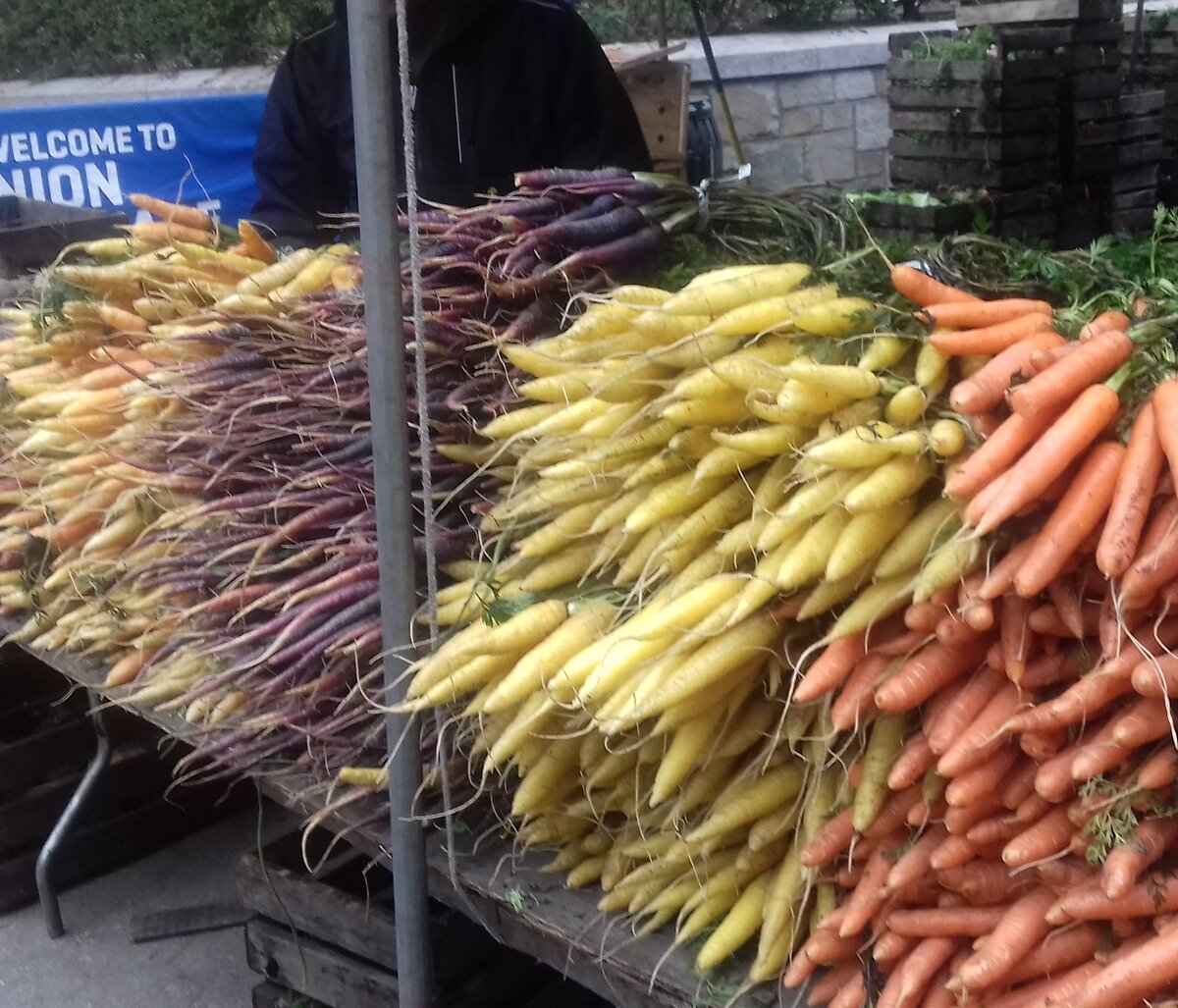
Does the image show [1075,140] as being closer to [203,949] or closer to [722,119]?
[722,119]

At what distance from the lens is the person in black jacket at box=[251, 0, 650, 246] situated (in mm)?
3045

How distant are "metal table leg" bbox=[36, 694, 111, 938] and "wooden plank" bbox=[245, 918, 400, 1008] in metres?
0.93

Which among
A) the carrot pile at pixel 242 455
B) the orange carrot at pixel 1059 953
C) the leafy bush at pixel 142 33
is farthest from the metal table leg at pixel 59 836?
the leafy bush at pixel 142 33

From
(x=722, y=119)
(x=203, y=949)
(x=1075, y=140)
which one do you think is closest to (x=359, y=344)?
(x=203, y=949)

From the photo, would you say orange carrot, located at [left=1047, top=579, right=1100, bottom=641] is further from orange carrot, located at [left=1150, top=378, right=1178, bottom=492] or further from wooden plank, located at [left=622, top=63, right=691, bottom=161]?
wooden plank, located at [left=622, top=63, right=691, bottom=161]

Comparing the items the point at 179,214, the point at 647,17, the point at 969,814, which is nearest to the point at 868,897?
the point at 969,814

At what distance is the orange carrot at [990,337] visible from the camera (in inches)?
56.7

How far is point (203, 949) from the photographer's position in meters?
3.03

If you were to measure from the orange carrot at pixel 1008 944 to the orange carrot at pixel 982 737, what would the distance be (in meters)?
0.18

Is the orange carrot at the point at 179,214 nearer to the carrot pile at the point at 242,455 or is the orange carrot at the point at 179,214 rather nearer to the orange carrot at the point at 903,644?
the carrot pile at the point at 242,455

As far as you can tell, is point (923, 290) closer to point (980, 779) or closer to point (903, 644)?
point (903, 644)

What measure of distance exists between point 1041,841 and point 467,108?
2474mm

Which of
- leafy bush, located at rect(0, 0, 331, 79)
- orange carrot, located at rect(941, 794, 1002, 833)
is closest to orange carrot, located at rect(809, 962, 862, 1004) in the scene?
orange carrot, located at rect(941, 794, 1002, 833)

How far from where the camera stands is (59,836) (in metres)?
3.05
